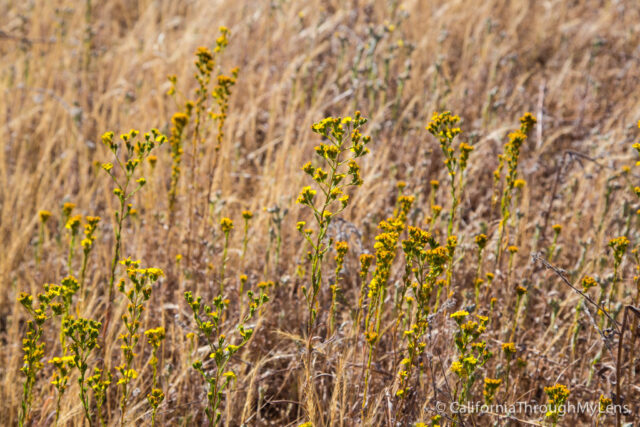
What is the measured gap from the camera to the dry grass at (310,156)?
244cm

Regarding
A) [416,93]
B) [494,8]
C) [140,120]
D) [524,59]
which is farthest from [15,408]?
[494,8]

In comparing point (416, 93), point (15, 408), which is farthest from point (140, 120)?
point (15, 408)

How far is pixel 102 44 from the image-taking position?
17.8ft

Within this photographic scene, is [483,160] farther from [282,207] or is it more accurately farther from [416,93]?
[282,207]

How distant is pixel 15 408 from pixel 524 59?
4.31 metres

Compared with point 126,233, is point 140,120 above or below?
above

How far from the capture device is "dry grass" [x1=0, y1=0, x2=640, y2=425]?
96.1 inches

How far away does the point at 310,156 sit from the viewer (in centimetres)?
382

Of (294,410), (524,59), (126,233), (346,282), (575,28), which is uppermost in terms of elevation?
(575,28)

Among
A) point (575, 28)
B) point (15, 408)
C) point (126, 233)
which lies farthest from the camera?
point (575, 28)

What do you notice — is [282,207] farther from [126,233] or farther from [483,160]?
[483,160]

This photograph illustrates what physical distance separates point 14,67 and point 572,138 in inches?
172

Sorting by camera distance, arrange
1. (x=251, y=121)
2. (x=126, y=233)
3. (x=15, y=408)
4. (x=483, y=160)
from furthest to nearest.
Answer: (x=251, y=121) < (x=483, y=160) < (x=126, y=233) < (x=15, y=408)

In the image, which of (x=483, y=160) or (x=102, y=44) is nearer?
(x=483, y=160)
